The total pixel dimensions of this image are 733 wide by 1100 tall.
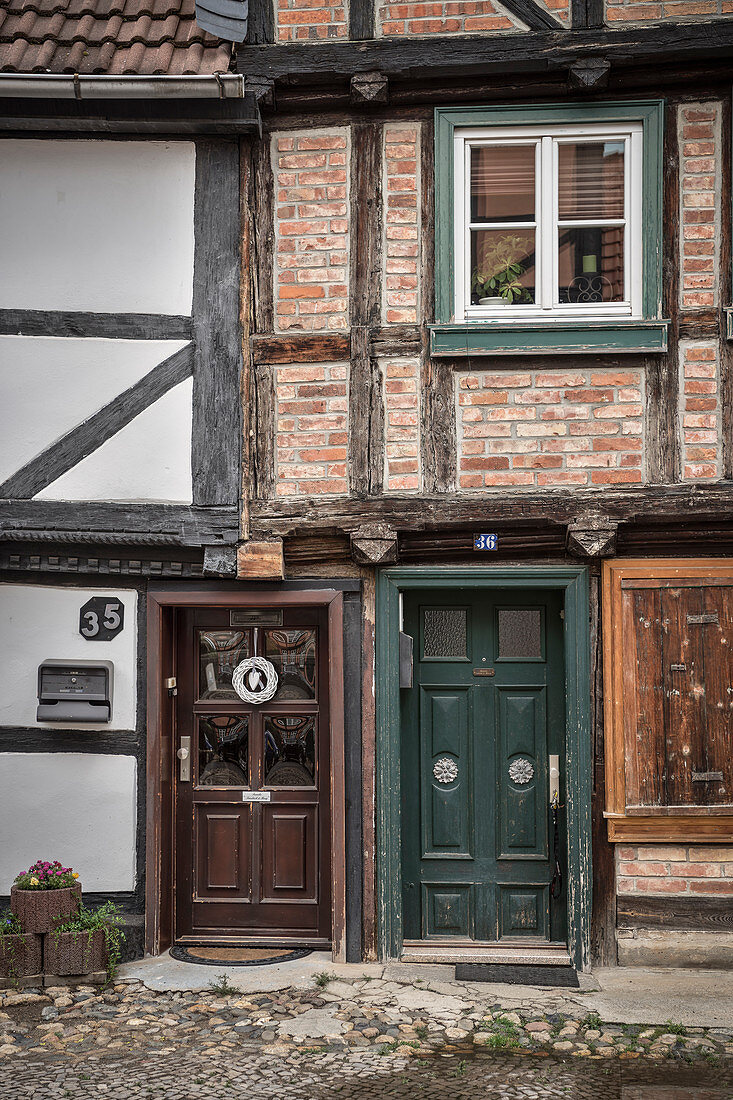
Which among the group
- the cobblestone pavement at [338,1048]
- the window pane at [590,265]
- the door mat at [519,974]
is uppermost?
the window pane at [590,265]

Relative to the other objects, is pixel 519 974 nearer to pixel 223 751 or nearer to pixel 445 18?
pixel 223 751

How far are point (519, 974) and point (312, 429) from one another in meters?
3.44

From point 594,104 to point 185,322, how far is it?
9.02 ft

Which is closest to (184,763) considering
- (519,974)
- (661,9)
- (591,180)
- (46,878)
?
(46,878)

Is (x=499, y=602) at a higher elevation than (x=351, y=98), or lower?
lower

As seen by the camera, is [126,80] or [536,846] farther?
[536,846]

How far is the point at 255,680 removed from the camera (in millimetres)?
6656

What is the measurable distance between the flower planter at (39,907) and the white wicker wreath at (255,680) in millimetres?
1564

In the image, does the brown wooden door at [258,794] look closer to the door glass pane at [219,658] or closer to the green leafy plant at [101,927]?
the door glass pane at [219,658]

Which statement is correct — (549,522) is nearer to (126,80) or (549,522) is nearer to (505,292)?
(505,292)

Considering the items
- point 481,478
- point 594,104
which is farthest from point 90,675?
point 594,104

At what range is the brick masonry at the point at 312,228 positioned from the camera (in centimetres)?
630

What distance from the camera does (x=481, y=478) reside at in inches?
245

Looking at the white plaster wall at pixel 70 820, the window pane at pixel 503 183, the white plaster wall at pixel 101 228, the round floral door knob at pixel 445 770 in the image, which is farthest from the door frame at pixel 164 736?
the window pane at pixel 503 183
